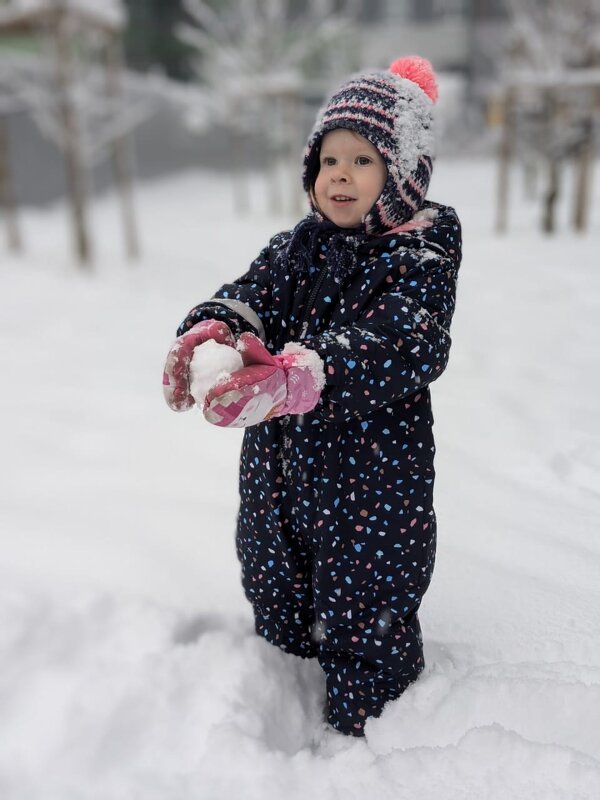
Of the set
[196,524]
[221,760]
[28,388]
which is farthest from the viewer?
[28,388]

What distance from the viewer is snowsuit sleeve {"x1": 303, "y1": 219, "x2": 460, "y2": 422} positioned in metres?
1.10

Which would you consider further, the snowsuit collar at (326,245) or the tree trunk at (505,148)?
the tree trunk at (505,148)

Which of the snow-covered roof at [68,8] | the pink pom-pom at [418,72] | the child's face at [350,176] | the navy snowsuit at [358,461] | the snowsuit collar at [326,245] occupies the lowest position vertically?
the navy snowsuit at [358,461]

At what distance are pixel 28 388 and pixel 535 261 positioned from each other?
499 cm

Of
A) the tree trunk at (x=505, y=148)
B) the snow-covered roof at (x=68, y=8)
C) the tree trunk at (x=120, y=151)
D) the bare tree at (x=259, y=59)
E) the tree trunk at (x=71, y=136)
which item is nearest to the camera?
the snow-covered roof at (x=68, y=8)

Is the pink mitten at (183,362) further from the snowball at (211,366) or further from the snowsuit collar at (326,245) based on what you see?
the snowsuit collar at (326,245)

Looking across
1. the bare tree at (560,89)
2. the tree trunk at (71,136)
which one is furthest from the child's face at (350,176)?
the bare tree at (560,89)

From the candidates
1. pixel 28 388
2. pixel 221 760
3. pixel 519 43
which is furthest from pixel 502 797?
pixel 519 43

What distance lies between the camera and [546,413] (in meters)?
2.98

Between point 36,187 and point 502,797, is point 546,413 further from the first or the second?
point 36,187

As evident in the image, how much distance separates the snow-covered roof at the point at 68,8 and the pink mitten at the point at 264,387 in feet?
23.0

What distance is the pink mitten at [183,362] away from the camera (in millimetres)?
1164

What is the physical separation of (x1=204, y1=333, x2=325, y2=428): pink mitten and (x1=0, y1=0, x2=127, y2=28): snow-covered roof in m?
7.00

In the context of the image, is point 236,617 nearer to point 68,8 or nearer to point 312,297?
point 312,297
